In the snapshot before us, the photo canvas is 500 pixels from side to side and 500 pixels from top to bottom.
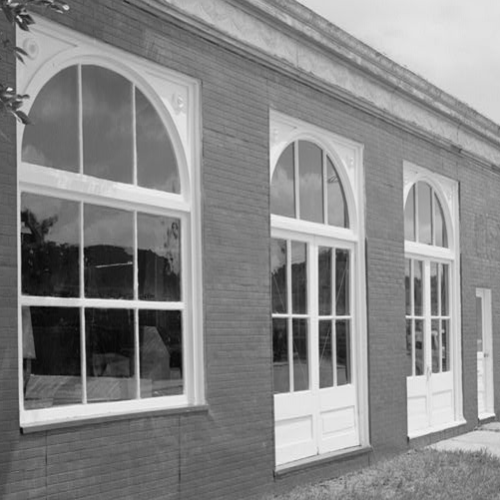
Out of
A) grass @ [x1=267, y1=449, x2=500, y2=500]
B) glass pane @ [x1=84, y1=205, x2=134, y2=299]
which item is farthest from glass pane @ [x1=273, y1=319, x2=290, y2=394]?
glass pane @ [x1=84, y1=205, x2=134, y2=299]

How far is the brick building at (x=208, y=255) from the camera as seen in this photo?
6648 millimetres

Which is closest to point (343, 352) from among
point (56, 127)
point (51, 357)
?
point (51, 357)

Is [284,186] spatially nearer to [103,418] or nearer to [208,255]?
[208,255]

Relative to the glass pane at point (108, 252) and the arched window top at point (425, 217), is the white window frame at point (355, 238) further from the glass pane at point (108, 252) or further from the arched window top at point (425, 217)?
the glass pane at point (108, 252)

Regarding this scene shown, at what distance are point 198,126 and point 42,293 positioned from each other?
2.33m

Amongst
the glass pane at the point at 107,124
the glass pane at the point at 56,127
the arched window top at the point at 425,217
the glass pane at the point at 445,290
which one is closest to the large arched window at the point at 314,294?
the arched window top at the point at 425,217

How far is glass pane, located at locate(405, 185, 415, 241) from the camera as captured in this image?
40.4ft

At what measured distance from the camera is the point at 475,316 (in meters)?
14.1

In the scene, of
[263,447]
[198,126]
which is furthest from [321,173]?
[263,447]

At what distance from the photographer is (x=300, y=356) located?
9.71 meters

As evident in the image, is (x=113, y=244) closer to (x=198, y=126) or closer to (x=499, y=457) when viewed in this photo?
(x=198, y=126)

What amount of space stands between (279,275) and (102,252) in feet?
8.69

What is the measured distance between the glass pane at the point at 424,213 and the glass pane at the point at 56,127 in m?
6.75

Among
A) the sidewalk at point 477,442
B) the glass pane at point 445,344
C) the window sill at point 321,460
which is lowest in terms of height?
the sidewalk at point 477,442
